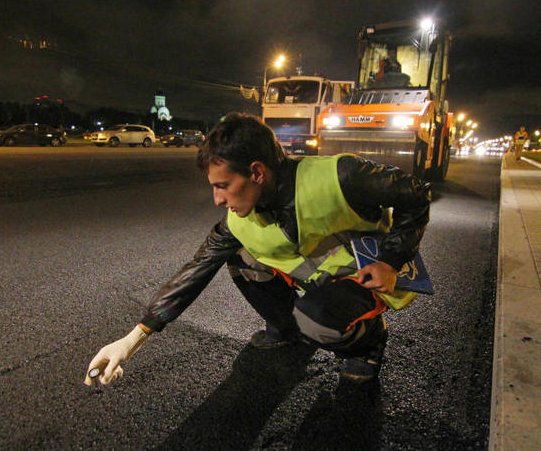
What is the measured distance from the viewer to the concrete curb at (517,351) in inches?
63.7

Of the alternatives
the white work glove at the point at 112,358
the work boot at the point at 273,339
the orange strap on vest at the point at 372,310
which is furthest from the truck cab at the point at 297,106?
the white work glove at the point at 112,358

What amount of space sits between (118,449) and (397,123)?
801cm

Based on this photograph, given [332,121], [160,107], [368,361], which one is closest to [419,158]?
[332,121]

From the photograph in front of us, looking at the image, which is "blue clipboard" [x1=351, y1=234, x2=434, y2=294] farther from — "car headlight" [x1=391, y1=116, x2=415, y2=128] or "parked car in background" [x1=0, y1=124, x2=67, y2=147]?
"parked car in background" [x1=0, y1=124, x2=67, y2=147]

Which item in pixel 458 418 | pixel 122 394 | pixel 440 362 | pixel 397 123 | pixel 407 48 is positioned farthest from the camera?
pixel 407 48

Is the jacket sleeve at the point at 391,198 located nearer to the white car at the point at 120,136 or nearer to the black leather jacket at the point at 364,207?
the black leather jacket at the point at 364,207

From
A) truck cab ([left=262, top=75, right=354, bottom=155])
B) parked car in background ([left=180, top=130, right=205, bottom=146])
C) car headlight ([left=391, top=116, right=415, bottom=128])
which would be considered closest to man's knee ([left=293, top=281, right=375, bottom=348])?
car headlight ([left=391, top=116, right=415, bottom=128])

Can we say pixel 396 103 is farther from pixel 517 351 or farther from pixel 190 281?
pixel 190 281

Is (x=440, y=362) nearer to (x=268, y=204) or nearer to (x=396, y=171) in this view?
(x=396, y=171)

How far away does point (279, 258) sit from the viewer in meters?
2.11

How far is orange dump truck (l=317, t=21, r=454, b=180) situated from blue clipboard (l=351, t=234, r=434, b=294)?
682 cm

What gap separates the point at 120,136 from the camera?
27.7m

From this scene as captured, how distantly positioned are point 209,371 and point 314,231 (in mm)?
974

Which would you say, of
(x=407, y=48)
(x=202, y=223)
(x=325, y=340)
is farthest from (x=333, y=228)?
(x=407, y=48)
